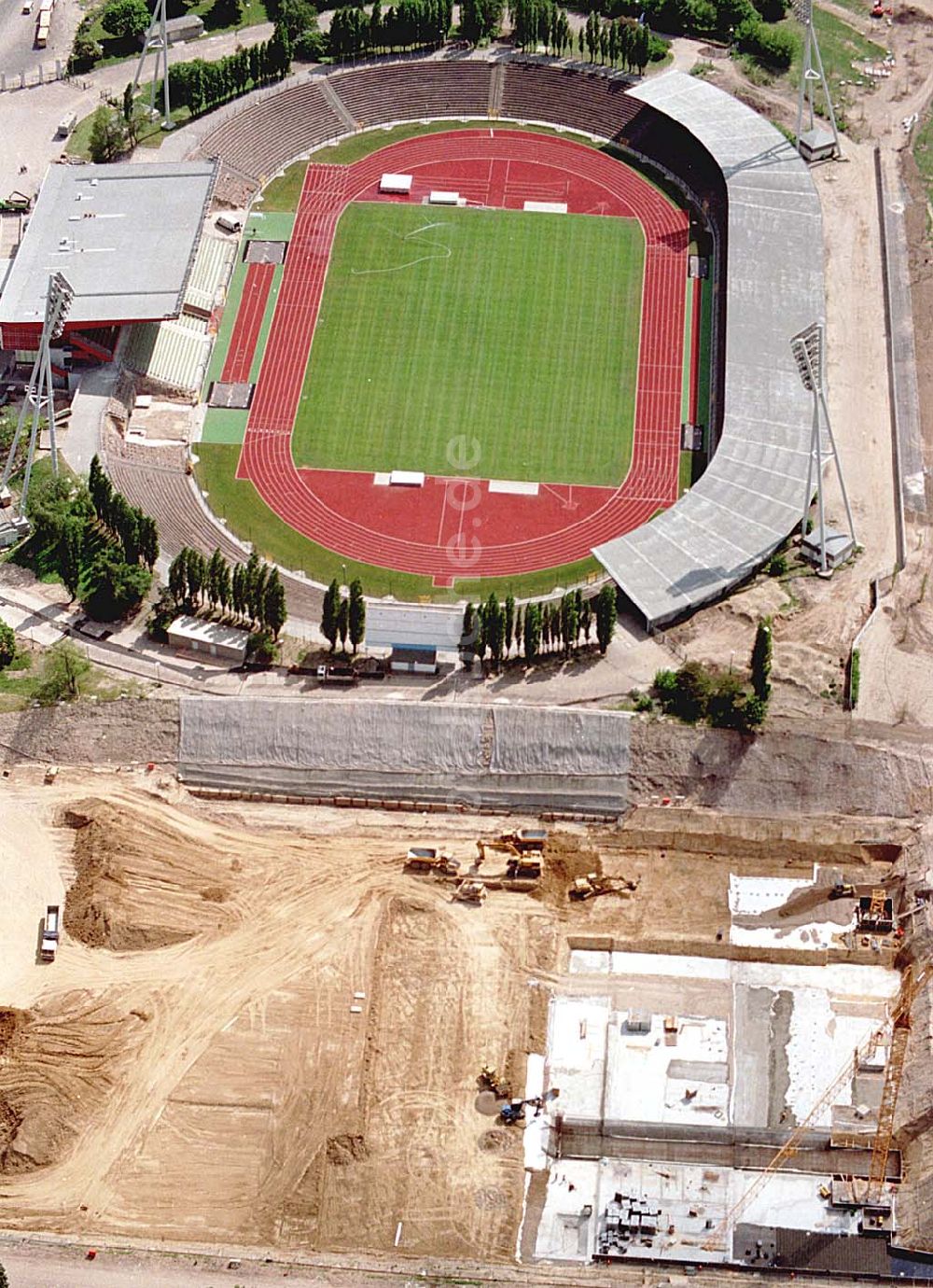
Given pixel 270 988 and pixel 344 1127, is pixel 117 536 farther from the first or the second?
pixel 344 1127

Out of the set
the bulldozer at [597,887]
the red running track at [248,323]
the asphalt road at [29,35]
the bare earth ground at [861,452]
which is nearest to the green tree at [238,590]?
the red running track at [248,323]

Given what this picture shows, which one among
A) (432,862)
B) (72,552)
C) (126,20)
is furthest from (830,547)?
(126,20)

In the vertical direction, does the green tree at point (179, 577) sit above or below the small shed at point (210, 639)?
above

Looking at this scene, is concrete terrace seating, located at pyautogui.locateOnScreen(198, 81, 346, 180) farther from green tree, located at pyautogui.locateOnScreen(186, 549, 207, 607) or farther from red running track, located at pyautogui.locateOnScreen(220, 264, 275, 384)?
green tree, located at pyautogui.locateOnScreen(186, 549, 207, 607)

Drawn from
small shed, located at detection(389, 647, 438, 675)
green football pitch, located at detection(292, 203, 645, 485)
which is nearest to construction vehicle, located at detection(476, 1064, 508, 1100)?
small shed, located at detection(389, 647, 438, 675)

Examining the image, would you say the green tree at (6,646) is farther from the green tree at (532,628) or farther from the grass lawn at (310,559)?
the green tree at (532,628)

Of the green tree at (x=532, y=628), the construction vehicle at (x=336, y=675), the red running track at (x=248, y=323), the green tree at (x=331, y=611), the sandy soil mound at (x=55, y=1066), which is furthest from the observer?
the red running track at (x=248, y=323)
